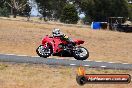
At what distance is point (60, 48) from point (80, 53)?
1096 mm

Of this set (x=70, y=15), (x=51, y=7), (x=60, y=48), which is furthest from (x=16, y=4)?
(x=60, y=48)

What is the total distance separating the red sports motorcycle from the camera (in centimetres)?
1962

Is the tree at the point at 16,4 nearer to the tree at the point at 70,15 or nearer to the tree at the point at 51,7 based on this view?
the tree at the point at 51,7

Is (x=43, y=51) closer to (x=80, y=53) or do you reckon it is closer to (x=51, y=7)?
(x=80, y=53)

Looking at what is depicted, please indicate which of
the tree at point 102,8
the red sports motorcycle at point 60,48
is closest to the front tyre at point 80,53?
the red sports motorcycle at point 60,48

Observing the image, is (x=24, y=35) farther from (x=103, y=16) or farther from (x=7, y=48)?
(x=103, y=16)

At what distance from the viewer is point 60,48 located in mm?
20000

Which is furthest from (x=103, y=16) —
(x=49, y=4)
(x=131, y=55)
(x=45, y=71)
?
(x=45, y=71)

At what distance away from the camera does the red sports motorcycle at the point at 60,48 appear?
19.6 meters

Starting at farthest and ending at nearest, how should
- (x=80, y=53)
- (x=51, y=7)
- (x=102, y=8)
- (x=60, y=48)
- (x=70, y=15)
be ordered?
(x=51, y=7) → (x=102, y=8) → (x=70, y=15) → (x=60, y=48) → (x=80, y=53)

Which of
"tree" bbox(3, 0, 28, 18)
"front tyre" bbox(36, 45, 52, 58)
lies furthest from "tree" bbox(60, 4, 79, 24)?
"front tyre" bbox(36, 45, 52, 58)

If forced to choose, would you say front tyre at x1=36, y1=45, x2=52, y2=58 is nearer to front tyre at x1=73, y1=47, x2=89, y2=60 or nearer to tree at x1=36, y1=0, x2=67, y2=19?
front tyre at x1=73, y1=47, x2=89, y2=60

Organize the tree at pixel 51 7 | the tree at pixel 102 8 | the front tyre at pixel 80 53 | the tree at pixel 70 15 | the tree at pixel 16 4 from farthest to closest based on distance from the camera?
the tree at pixel 51 7, the tree at pixel 16 4, the tree at pixel 102 8, the tree at pixel 70 15, the front tyre at pixel 80 53

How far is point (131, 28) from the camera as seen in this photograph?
54594 mm
